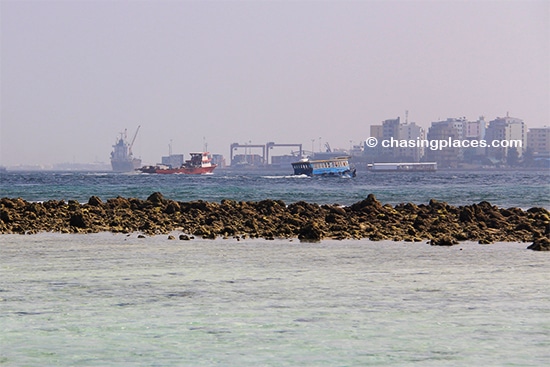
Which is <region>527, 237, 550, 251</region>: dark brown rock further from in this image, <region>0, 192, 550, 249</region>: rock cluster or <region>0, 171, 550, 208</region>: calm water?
<region>0, 171, 550, 208</region>: calm water

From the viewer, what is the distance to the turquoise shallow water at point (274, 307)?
31.2ft

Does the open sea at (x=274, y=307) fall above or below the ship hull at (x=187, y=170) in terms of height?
above

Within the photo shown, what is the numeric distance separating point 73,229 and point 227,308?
15.4 metres

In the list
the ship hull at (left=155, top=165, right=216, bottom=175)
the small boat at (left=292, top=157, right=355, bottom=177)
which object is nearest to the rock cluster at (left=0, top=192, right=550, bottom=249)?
the small boat at (left=292, top=157, right=355, bottom=177)

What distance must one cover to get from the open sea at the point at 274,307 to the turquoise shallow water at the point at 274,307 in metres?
0.02

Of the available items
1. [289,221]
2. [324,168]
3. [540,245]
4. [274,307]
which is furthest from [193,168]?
[274,307]

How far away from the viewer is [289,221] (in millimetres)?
27031

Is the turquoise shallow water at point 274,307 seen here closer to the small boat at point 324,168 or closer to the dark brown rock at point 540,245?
the dark brown rock at point 540,245

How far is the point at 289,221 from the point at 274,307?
578 inches

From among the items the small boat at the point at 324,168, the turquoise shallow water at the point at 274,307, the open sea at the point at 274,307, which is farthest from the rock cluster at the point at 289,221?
the small boat at the point at 324,168

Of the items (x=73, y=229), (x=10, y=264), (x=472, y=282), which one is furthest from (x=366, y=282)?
(x=73, y=229)

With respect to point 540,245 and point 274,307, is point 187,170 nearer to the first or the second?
point 540,245

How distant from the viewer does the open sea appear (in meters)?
9.51

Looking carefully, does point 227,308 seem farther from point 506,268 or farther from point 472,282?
point 506,268
